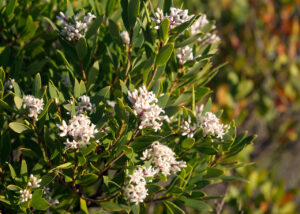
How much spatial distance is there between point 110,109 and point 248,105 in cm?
233

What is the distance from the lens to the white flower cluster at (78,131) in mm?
964

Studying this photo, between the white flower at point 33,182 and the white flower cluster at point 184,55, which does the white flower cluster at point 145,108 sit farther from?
the white flower at point 33,182

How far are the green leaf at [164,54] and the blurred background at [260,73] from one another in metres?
1.70

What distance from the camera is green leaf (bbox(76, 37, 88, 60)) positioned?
107 centimetres

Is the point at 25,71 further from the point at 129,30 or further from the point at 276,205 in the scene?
the point at 276,205

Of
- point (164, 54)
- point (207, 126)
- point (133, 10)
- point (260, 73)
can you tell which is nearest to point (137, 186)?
point (207, 126)

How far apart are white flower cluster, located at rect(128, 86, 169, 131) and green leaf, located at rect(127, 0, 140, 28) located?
227 millimetres

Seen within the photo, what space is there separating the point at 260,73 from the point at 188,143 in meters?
2.26

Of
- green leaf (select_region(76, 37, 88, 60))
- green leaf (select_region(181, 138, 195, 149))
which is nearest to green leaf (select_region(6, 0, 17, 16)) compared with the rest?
green leaf (select_region(76, 37, 88, 60))

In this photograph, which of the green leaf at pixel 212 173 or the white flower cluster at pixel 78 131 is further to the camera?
the green leaf at pixel 212 173

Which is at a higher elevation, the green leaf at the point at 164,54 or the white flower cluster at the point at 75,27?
the white flower cluster at the point at 75,27

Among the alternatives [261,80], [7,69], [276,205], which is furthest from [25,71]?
[261,80]

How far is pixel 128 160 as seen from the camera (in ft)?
3.60

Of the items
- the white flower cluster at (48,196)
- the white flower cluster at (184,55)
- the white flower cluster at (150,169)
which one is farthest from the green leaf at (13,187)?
the white flower cluster at (184,55)
